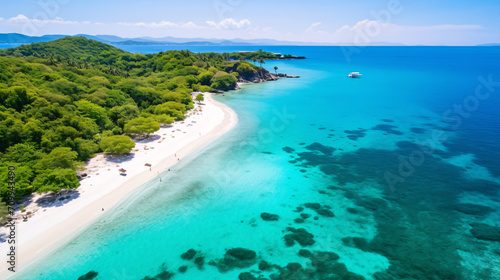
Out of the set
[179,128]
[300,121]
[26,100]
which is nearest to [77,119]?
[26,100]

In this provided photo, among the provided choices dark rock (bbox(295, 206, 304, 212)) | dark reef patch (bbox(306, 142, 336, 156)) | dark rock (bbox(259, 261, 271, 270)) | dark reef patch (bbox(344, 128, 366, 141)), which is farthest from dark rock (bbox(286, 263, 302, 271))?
dark reef patch (bbox(344, 128, 366, 141))

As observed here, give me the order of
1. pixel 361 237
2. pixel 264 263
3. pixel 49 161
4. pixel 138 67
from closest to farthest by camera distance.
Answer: pixel 264 263, pixel 361 237, pixel 49 161, pixel 138 67

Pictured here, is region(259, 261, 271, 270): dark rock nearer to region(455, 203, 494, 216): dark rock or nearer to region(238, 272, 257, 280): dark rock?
region(238, 272, 257, 280): dark rock

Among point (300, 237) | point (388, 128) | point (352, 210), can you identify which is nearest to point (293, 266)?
point (300, 237)

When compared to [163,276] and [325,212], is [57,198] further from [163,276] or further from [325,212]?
[325,212]

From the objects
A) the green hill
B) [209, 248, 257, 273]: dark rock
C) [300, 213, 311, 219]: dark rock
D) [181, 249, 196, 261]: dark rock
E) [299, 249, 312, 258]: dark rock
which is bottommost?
[181, 249, 196, 261]: dark rock

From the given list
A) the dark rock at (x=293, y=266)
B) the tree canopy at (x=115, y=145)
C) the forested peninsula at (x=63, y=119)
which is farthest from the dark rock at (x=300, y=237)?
the tree canopy at (x=115, y=145)

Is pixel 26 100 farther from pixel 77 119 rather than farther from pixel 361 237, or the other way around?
pixel 361 237
